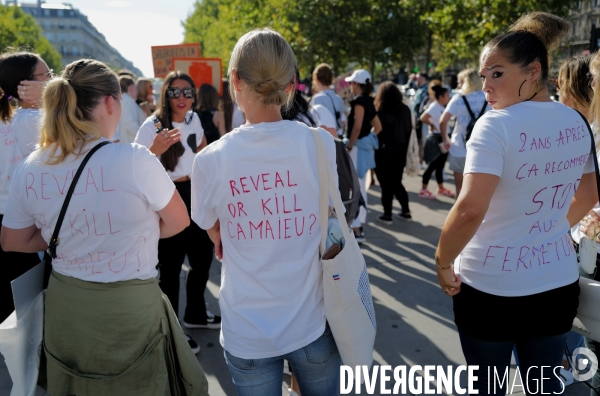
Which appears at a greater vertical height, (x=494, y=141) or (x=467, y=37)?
(x=467, y=37)

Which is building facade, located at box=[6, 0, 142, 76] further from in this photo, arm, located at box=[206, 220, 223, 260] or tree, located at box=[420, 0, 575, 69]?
arm, located at box=[206, 220, 223, 260]

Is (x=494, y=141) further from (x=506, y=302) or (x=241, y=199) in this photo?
(x=241, y=199)

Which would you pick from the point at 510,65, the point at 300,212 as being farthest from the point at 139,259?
the point at 510,65

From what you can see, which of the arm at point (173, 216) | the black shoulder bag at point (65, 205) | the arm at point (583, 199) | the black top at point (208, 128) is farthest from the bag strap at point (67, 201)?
the black top at point (208, 128)

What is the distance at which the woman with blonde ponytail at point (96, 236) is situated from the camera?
1868 millimetres

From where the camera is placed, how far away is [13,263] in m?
2.79

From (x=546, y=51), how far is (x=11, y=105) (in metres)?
2.79

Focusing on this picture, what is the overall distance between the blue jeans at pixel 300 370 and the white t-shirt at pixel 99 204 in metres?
0.57

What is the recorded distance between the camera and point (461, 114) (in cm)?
627

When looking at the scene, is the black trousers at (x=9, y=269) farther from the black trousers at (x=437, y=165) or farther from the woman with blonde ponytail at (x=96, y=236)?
the black trousers at (x=437, y=165)

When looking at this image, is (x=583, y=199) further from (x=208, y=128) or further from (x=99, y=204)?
(x=208, y=128)

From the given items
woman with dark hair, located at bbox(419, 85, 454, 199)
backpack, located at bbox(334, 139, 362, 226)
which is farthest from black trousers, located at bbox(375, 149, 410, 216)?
backpack, located at bbox(334, 139, 362, 226)

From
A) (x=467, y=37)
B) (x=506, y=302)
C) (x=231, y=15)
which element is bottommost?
(x=506, y=302)

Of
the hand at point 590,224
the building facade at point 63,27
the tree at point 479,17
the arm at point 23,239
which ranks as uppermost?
the building facade at point 63,27
